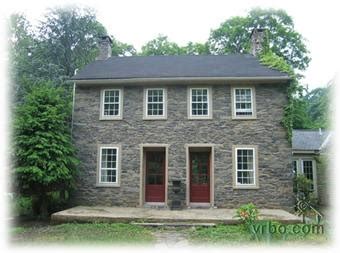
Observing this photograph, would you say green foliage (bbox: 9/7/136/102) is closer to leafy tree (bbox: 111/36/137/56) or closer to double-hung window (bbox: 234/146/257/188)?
leafy tree (bbox: 111/36/137/56)

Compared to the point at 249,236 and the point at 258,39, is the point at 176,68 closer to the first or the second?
the point at 258,39

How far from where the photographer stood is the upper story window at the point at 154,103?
1369 cm

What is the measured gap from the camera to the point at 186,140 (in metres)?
13.3

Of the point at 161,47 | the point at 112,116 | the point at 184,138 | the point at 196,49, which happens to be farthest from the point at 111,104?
the point at 161,47

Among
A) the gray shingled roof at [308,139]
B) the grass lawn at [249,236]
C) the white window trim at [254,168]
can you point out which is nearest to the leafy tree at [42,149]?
the grass lawn at [249,236]

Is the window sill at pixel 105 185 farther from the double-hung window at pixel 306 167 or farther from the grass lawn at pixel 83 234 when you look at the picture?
the double-hung window at pixel 306 167

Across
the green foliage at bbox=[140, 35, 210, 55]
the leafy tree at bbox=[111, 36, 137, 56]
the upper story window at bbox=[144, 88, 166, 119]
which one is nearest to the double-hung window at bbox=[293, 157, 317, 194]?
the upper story window at bbox=[144, 88, 166, 119]

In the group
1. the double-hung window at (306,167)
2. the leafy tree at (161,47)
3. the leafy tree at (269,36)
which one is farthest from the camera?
the leafy tree at (161,47)

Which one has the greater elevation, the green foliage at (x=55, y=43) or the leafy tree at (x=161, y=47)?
the leafy tree at (x=161, y=47)

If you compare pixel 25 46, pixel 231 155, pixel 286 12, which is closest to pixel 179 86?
pixel 231 155

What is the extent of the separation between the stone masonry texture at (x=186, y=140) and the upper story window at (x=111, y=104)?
23cm

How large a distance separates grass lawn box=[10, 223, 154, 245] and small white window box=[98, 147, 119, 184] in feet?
11.2

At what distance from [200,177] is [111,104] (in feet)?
16.9

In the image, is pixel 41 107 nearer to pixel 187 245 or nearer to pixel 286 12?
pixel 187 245
